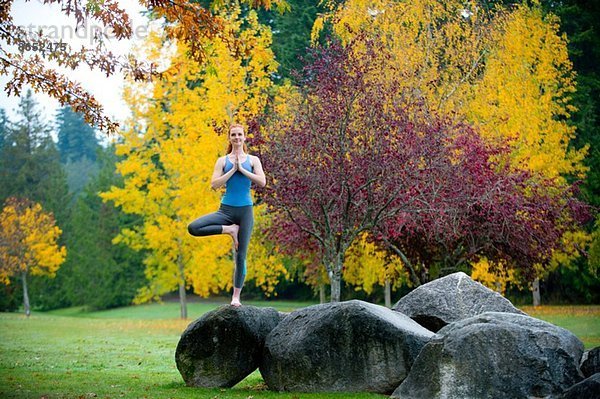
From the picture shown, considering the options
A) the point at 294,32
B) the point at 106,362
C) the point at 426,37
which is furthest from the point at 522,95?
the point at 106,362

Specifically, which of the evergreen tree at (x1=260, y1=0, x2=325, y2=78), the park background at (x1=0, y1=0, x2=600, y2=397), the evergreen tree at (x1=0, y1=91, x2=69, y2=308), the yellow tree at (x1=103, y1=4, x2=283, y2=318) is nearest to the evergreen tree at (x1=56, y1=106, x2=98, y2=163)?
the evergreen tree at (x1=0, y1=91, x2=69, y2=308)

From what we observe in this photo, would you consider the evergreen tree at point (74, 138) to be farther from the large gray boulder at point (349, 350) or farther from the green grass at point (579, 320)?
the large gray boulder at point (349, 350)

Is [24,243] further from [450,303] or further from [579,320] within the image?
[450,303]

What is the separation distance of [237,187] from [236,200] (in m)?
0.16

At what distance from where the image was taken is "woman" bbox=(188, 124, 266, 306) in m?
9.41

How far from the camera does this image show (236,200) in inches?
378

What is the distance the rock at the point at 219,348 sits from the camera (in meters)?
9.72

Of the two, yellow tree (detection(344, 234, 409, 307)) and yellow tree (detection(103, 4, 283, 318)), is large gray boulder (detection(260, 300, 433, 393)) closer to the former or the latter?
yellow tree (detection(344, 234, 409, 307))

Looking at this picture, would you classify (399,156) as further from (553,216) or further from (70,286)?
(70,286)

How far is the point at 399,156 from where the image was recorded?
46.7ft

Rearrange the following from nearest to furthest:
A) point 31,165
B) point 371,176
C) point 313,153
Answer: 1. point 371,176
2. point 313,153
3. point 31,165

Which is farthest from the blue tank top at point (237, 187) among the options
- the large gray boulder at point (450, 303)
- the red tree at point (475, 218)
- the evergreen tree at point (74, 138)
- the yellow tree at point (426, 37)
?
the evergreen tree at point (74, 138)

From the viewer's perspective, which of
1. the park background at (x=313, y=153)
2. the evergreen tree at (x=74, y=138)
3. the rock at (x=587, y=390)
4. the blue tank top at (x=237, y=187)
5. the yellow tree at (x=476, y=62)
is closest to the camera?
the rock at (x=587, y=390)

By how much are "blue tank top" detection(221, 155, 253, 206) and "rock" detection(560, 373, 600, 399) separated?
172 inches
